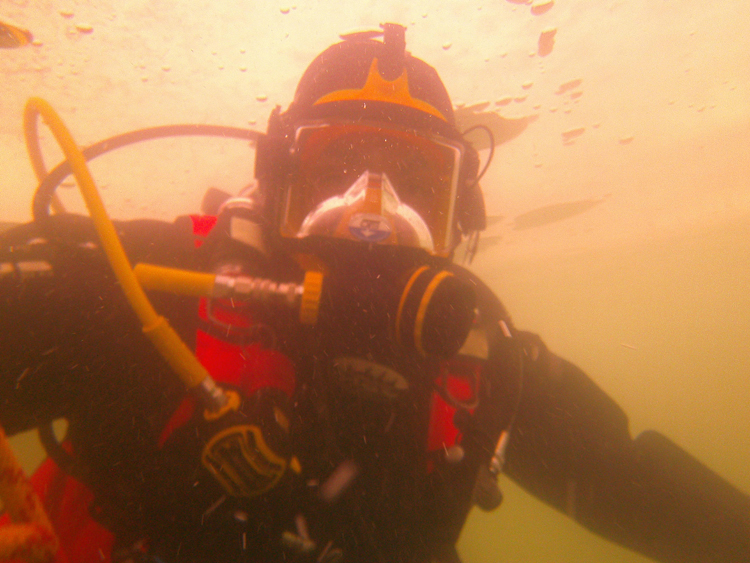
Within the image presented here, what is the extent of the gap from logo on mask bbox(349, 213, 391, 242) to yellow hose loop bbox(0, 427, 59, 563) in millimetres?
1444

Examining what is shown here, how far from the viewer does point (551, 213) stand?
13820 mm

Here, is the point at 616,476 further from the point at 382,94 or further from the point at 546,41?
the point at 546,41

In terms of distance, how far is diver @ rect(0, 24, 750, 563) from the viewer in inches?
63.0

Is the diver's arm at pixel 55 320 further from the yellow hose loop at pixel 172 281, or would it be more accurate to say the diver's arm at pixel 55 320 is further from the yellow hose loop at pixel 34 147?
the yellow hose loop at pixel 34 147

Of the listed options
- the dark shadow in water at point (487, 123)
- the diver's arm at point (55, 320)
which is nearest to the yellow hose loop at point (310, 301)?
the diver's arm at point (55, 320)

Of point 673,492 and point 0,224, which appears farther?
point 0,224

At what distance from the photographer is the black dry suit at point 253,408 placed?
166 centimetres

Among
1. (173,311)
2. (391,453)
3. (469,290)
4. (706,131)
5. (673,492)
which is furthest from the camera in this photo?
(706,131)

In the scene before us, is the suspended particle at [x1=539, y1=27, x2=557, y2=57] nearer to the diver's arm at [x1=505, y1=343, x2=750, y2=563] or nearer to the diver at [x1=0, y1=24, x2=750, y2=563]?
the diver at [x1=0, y1=24, x2=750, y2=563]

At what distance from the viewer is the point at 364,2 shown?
4.43m

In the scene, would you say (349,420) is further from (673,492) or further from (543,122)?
(543,122)

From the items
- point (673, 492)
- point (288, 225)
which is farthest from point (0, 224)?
point (673, 492)

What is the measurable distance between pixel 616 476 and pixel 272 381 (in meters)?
2.58

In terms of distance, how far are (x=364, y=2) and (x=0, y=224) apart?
11.1m
